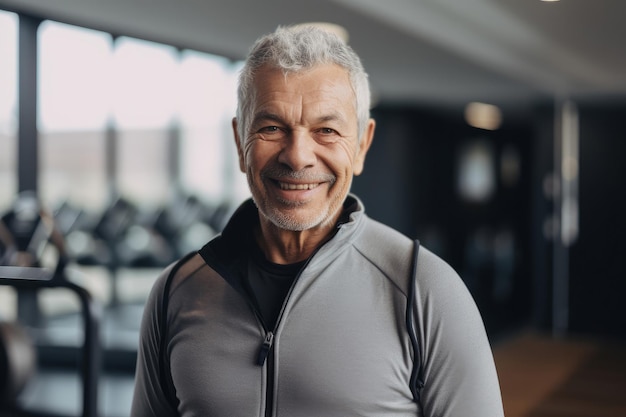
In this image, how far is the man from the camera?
1.08 metres

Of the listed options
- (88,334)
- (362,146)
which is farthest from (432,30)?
(362,146)

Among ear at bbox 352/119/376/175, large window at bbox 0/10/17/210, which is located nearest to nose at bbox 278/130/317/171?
ear at bbox 352/119/376/175

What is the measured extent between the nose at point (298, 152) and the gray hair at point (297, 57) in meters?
0.08

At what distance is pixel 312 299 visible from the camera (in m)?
1.13

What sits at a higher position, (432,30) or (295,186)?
(432,30)

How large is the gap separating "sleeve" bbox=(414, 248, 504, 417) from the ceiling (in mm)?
3282

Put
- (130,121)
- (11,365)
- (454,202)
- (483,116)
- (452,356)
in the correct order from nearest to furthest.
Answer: (452,356), (11,365), (130,121), (483,116), (454,202)

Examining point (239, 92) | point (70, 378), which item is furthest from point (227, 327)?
point (70, 378)

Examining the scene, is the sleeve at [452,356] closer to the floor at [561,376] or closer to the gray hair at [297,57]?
the gray hair at [297,57]

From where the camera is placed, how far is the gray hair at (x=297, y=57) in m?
1.12

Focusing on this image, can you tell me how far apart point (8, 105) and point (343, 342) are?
4.64 metres

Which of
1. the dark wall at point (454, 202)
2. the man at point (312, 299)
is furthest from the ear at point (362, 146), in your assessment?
the dark wall at point (454, 202)

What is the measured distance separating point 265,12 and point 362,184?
16.3 ft

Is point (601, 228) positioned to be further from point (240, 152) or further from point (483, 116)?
point (240, 152)
